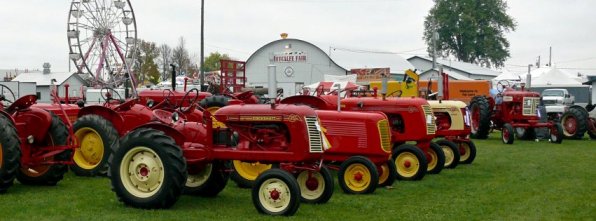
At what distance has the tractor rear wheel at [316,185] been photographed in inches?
303

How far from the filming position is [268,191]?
695 centimetres

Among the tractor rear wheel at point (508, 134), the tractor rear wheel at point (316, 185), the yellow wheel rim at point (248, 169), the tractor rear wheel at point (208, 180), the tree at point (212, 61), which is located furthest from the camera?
the tree at point (212, 61)

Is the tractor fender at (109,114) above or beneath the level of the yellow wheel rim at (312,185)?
above

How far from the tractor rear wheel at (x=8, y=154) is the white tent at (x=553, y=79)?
112ft

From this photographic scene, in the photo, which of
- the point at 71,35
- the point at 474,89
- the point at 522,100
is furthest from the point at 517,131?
the point at 71,35

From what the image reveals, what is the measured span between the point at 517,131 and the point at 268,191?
44.5 feet

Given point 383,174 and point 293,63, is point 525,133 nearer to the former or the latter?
point 383,174

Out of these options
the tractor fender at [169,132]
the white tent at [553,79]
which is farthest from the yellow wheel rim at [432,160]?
the white tent at [553,79]

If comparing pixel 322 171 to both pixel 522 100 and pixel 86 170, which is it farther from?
pixel 522 100

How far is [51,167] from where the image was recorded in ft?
28.8

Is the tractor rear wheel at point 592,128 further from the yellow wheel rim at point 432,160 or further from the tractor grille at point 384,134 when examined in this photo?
the tractor grille at point 384,134

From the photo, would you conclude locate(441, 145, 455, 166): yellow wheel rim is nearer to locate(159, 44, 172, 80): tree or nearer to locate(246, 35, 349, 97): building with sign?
locate(246, 35, 349, 97): building with sign

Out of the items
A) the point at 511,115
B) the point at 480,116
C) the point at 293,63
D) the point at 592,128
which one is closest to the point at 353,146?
the point at 511,115

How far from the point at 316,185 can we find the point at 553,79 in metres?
33.5
